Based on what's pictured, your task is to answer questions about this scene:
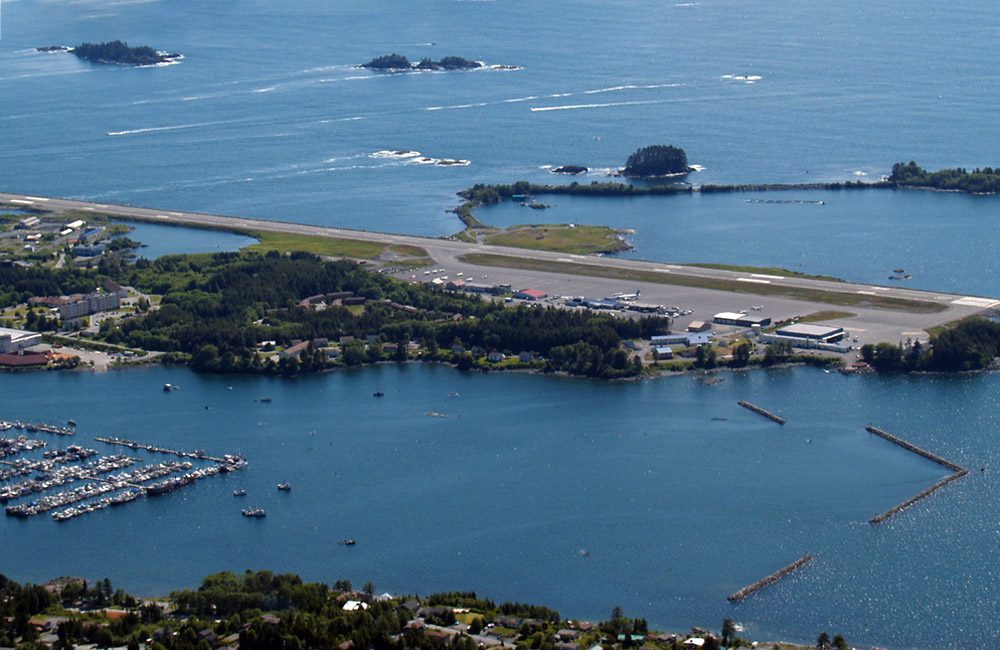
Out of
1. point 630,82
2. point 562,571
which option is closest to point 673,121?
point 630,82

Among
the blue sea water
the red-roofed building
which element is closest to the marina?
the blue sea water

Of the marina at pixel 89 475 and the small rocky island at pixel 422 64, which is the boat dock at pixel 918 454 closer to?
the marina at pixel 89 475

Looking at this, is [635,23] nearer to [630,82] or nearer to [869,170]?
[630,82]

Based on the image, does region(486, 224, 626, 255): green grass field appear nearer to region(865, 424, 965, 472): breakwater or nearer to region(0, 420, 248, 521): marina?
region(865, 424, 965, 472): breakwater

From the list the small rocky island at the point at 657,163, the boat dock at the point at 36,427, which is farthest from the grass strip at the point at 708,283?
the boat dock at the point at 36,427

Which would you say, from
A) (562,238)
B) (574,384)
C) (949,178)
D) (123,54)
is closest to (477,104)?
(949,178)

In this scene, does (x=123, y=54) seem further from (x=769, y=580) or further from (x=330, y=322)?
(x=769, y=580)
